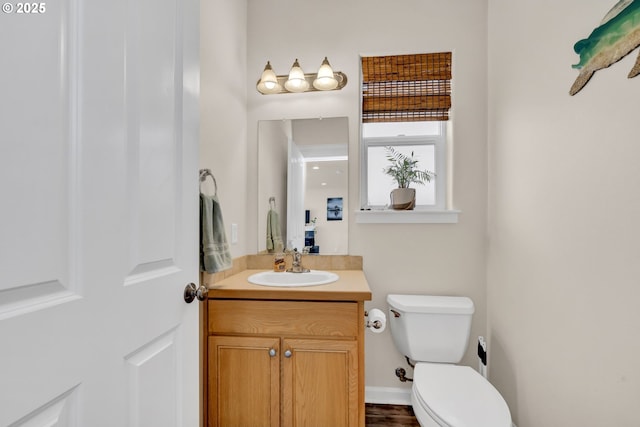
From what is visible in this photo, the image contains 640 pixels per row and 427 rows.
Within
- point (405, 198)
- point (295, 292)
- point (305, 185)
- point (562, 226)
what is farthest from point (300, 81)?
point (562, 226)

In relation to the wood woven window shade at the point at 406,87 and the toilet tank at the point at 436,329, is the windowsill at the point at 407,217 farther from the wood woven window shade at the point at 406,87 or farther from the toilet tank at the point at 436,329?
the wood woven window shade at the point at 406,87

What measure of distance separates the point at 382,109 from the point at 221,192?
3.86 ft

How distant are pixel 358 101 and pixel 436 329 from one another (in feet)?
4.76

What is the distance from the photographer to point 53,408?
0.54 m

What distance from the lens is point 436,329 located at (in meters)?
1.65

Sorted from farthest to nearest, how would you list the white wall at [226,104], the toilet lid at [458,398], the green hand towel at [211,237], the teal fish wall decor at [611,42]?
the white wall at [226,104] < the green hand towel at [211,237] < the toilet lid at [458,398] < the teal fish wall decor at [611,42]

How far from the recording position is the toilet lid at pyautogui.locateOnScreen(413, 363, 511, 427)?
42.5 inches

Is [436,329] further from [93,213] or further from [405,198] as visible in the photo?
[93,213]

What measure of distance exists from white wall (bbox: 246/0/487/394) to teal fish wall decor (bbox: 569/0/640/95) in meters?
0.86

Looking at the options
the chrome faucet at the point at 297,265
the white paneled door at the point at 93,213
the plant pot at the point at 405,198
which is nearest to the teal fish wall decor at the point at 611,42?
the plant pot at the point at 405,198

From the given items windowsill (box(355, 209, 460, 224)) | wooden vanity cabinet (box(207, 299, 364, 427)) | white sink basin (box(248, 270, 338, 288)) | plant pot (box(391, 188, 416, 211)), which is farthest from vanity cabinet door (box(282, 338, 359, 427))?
plant pot (box(391, 188, 416, 211))

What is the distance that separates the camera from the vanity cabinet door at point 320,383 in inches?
53.4

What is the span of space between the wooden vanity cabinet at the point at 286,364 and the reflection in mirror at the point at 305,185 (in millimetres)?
645

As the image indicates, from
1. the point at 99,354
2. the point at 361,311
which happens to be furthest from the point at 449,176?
the point at 99,354
